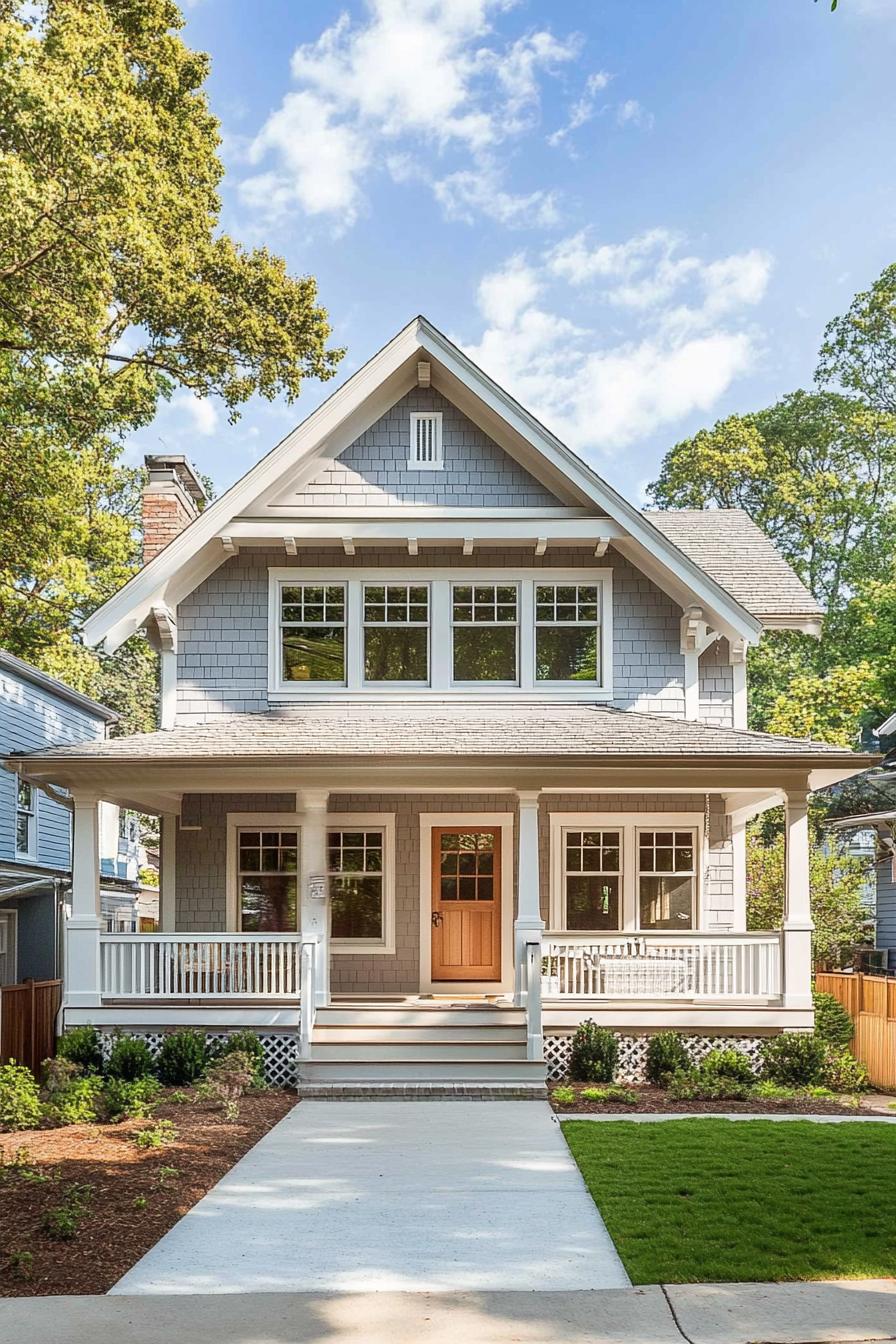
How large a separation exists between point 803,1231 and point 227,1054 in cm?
736

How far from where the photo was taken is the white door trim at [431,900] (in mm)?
15891

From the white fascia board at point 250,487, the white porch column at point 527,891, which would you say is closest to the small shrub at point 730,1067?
the white porch column at point 527,891

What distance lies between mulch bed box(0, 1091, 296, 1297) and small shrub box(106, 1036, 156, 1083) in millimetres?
1227

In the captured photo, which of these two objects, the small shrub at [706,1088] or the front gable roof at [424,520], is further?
the front gable roof at [424,520]

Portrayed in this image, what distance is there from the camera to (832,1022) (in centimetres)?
1433

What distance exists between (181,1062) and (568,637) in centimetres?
714

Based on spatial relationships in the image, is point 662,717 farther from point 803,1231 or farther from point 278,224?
point 278,224

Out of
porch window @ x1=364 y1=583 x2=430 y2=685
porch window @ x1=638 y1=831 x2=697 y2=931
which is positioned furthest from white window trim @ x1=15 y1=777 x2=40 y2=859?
porch window @ x1=638 y1=831 x2=697 y2=931

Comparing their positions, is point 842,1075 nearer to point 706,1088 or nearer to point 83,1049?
point 706,1088

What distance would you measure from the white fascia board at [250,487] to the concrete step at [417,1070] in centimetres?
597

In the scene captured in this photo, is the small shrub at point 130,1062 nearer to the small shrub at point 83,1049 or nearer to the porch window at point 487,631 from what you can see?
the small shrub at point 83,1049

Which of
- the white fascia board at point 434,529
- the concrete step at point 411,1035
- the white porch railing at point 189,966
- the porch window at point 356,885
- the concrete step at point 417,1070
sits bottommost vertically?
the concrete step at point 417,1070

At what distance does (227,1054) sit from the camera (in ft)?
42.8

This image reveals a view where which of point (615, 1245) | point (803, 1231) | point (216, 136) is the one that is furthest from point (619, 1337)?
point (216, 136)
